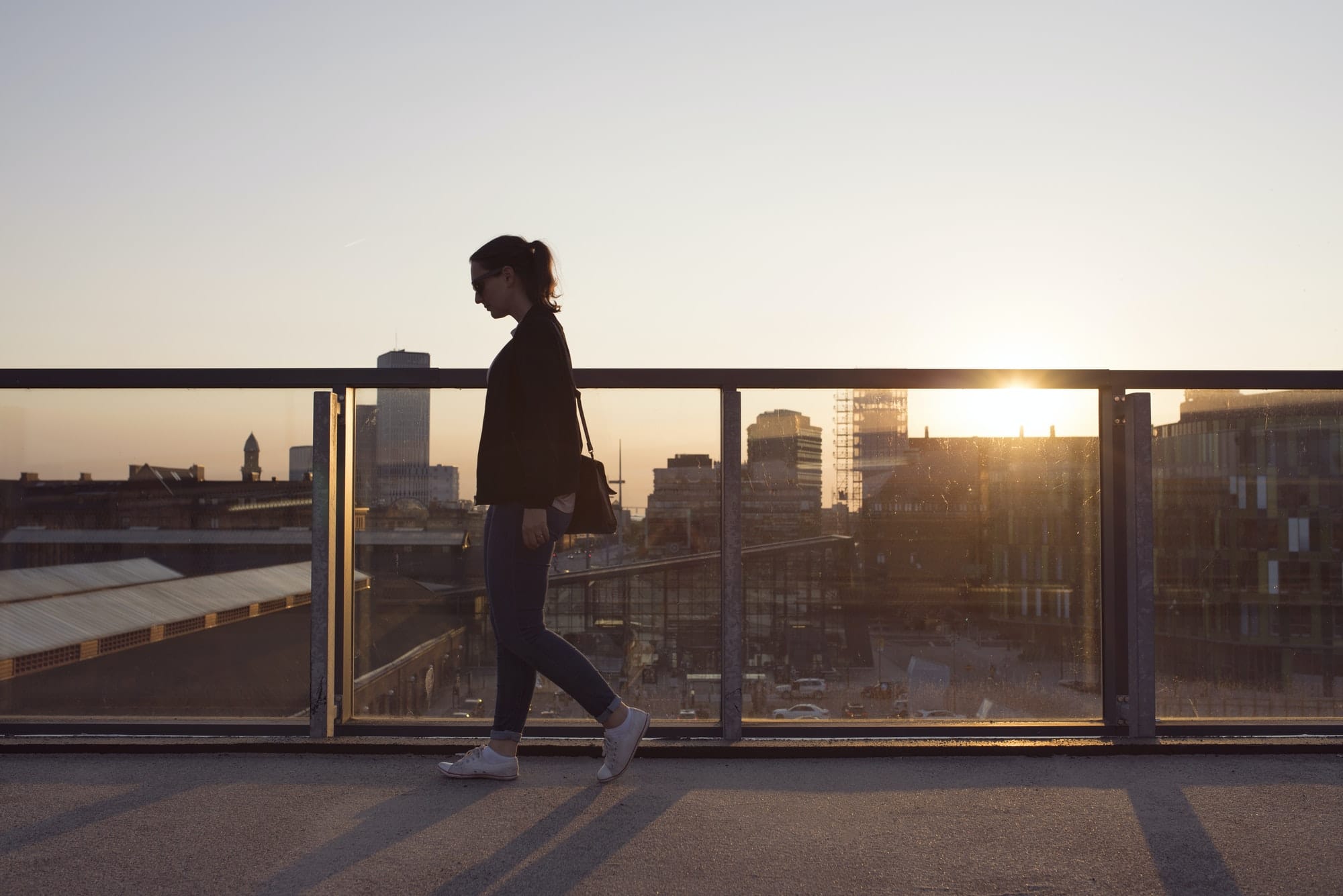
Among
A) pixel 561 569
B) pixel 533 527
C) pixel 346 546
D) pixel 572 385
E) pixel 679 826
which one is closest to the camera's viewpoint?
pixel 679 826

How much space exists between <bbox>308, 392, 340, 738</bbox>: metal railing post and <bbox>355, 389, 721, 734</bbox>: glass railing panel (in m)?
0.12

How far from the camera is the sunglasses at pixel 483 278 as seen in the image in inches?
126

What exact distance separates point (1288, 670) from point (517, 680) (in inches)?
105

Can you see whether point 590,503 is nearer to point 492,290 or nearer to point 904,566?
point 492,290

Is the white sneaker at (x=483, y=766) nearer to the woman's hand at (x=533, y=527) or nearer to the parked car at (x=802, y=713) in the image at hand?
the woman's hand at (x=533, y=527)

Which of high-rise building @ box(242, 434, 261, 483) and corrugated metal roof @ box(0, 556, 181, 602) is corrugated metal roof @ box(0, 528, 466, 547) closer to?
corrugated metal roof @ box(0, 556, 181, 602)

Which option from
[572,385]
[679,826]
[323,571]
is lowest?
[679,826]

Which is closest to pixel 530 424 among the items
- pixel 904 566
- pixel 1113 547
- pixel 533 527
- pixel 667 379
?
pixel 533 527

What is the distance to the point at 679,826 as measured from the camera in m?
2.68

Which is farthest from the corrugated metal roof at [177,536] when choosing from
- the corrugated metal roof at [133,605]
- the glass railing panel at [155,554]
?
the corrugated metal roof at [133,605]

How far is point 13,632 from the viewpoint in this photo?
3.73 meters

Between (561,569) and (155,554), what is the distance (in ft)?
4.74

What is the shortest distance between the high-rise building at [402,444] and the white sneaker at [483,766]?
3.20 feet

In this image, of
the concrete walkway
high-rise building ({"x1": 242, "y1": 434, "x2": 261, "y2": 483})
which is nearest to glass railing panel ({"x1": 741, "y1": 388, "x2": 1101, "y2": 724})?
the concrete walkway
